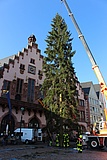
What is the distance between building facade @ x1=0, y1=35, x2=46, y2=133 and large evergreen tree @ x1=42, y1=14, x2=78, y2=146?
7.37 metres

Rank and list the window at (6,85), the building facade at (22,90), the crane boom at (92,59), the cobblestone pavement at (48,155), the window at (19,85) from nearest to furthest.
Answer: the cobblestone pavement at (48,155), the crane boom at (92,59), the building facade at (22,90), the window at (6,85), the window at (19,85)

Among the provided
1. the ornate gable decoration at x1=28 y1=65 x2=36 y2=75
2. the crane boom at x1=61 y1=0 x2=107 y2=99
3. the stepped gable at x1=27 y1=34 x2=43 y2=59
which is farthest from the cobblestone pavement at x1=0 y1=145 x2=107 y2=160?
the stepped gable at x1=27 y1=34 x2=43 y2=59

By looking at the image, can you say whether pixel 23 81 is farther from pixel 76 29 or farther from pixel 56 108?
pixel 76 29

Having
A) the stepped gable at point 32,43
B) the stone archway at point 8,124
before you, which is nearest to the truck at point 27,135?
the stone archway at point 8,124

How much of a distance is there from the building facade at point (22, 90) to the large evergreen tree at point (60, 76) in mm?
7370

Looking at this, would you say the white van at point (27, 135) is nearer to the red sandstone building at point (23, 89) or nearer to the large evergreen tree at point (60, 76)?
the red sandstone building at point (23, 89)

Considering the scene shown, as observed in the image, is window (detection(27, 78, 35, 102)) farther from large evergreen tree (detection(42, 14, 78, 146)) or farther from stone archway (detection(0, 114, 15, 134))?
large evergreen tree (detection(42, 14, 78, 146))

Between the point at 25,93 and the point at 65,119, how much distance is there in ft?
43.6

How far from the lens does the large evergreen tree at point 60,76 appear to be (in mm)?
22859

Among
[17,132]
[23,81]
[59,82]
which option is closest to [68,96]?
[59,82]

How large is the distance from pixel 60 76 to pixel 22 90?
11469 millimetres

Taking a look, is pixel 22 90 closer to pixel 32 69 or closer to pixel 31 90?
pixel 31 90

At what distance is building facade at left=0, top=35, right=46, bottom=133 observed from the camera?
97.5ft

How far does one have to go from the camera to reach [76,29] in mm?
18484
